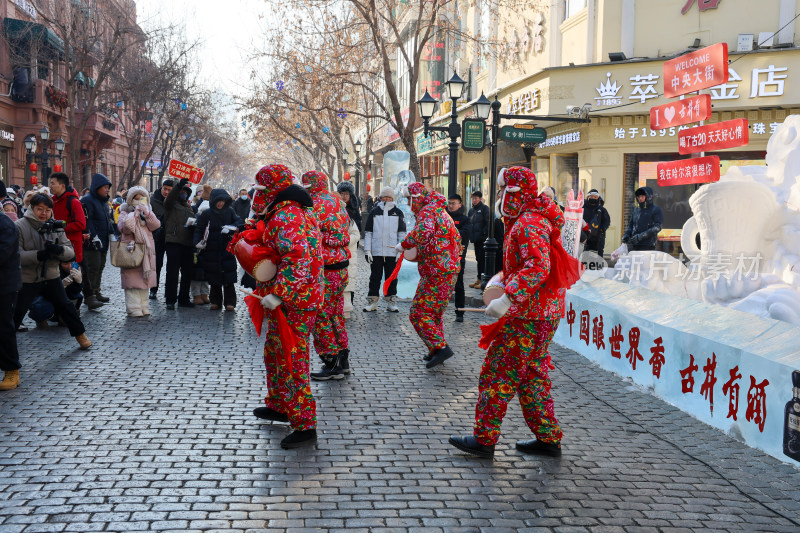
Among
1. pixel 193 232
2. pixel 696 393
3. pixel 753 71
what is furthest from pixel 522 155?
pixel 696 393

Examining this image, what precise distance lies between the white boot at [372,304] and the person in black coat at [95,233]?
155 inches

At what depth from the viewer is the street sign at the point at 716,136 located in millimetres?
8562

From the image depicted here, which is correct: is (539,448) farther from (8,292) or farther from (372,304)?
(372,304)

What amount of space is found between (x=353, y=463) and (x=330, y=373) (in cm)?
236

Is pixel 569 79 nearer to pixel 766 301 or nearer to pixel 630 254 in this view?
pixel 630 254

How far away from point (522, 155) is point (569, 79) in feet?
17.4

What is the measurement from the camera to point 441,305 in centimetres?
787

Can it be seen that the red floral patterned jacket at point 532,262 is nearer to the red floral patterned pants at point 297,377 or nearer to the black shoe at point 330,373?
the red floral patterned pants at point 297,377

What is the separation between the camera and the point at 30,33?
24812mm

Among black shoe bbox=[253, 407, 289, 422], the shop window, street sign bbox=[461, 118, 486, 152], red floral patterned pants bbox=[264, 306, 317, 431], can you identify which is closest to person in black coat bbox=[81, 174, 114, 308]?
black shoe bbox=[253, 407, 289, 422]

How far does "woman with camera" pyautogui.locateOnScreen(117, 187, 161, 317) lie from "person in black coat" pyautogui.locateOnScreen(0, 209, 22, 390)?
4.05 meters

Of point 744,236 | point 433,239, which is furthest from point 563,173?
point 433,239

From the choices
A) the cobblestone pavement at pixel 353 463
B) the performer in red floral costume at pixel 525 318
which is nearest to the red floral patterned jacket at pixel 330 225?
the cobblestone pavement at pixel 353 463

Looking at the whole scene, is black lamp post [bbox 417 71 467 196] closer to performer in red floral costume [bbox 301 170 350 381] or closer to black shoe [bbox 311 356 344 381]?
performer in red floral costume [bbox 301 170 350 381]
